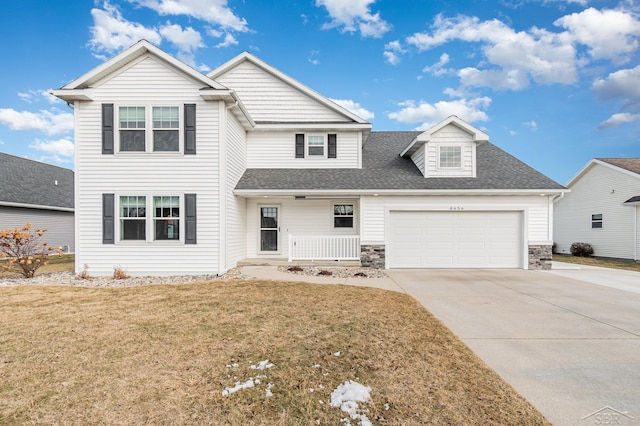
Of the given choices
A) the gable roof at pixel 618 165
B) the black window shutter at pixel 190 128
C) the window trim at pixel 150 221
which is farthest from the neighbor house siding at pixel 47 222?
the gable roof at pixel 618 165

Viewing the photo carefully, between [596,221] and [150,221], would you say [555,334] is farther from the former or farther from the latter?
[596,221]

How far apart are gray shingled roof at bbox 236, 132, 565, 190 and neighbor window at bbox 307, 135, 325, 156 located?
2.78ft

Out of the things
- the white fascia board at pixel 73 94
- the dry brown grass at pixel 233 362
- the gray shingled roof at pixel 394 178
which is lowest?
the dry brown grass at pixel 233 362

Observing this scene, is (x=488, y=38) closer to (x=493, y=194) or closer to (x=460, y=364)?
(x=493, y=194)

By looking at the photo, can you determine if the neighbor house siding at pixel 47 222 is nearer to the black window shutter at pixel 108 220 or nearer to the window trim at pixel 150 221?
the black window shutter at pixel 108 220

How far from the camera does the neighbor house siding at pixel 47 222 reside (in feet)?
57.0

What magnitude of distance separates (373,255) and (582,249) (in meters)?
15.6

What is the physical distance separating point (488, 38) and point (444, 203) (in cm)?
959

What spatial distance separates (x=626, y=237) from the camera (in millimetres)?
17047

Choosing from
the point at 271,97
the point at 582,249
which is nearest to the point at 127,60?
the point at 271,97

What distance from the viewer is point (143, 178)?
32.9 feet

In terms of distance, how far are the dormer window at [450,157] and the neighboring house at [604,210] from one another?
35.9 feet

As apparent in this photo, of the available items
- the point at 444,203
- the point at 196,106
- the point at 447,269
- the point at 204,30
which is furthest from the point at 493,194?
the point at 204,30

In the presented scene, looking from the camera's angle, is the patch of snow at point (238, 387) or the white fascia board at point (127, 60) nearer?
the patch of snow at point (238, 387)
